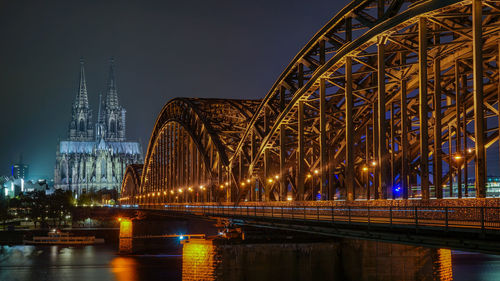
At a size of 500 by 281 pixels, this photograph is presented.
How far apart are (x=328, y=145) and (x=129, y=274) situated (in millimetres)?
43523

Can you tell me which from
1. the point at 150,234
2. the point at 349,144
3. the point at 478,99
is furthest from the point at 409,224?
the point at 150,234

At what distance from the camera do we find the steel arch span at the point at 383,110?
109ft

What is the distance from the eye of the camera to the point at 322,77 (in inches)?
1811

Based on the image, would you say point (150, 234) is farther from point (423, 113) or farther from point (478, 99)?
point (478, 99)

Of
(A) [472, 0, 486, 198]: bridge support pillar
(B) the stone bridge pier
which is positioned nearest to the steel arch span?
(A) [472, 0, 486, 198]: bridge support pillar

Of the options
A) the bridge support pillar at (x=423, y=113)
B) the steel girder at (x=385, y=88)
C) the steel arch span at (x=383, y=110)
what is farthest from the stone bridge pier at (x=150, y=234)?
the bridge support pillar at (x=423, y=113)

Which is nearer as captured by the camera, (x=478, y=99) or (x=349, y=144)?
(x=478, y=99)

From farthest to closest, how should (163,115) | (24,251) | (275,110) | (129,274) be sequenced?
(24,251) → (163,115) → (129,274) → (275,110)

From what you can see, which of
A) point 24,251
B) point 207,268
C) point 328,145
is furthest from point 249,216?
point 24,251

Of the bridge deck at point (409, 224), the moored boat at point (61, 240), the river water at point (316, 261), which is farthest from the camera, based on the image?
the moored boat at point (61, 240)

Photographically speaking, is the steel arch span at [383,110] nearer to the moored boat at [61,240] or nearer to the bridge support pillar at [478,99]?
the bridge support pillar at [478,99]

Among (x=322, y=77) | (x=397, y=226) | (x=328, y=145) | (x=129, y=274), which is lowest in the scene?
(x=129, y=274)

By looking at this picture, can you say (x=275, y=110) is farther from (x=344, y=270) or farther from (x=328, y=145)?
(x=344, y=270)

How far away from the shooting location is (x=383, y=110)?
118 feet
